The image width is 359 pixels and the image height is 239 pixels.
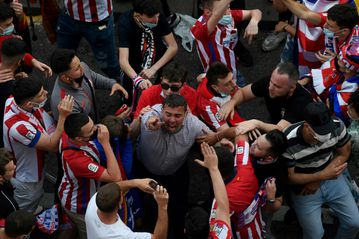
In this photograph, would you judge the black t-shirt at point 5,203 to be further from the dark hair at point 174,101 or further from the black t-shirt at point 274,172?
the black t-shirt at point 274,172

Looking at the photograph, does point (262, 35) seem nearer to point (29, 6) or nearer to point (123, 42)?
point (123, 42)

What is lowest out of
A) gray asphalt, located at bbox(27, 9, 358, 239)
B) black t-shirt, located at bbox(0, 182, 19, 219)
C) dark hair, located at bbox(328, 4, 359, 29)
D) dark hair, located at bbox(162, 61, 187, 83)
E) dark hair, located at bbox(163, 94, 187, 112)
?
gray asphalt, located at bbox(27, 9, 358, 239)

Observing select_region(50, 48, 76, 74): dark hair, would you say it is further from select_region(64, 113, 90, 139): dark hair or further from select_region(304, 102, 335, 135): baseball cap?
select_region(304, 102, 335, 135): baseball cap

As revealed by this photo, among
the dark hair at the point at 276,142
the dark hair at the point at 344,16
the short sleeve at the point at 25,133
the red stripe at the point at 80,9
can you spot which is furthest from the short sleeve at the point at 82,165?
the dark hair at the point at 344,16

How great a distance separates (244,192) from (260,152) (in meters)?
0.32

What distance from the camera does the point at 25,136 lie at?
14.4 ft

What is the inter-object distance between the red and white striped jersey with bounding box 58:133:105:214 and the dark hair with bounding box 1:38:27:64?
1.05m

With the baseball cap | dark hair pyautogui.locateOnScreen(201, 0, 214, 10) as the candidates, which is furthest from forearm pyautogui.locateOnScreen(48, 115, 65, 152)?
the baseball cap

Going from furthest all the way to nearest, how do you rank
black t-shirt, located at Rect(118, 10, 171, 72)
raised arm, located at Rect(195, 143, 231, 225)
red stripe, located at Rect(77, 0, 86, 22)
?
red stripe, located at Rect(77, 0, 86, 22) < black t-shirt, located at Rect(118, 10, 171, 72) < raised arm, located at Rect(195, 143, 231, 225)

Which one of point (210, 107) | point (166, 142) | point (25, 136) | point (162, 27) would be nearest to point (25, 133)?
point (25, 136)

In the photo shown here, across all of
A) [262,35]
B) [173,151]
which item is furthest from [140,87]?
[262,35]

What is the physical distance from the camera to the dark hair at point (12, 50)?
4.87m

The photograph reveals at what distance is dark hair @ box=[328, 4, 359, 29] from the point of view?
4824mm

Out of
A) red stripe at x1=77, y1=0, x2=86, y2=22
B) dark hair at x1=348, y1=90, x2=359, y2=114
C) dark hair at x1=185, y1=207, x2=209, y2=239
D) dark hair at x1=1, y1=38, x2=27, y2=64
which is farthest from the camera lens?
red stripe at x1=77, y1=0, x2=86, y2=22
